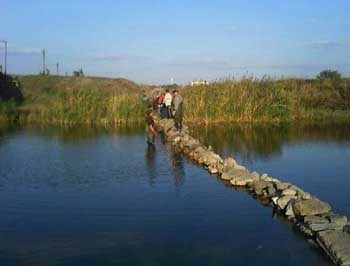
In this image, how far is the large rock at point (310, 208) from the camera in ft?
32.8

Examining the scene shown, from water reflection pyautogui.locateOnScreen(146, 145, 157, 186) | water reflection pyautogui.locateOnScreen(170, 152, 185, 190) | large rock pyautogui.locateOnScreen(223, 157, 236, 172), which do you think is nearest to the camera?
water reflection pyautogui.locateOnScreen(170, 152, 185, 190)

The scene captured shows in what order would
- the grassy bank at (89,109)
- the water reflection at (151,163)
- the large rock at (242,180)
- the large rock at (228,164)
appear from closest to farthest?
the large rock at (242,180), the water reflection at (151,163), the large rock at (228,164), the grassy bank at (89,109)

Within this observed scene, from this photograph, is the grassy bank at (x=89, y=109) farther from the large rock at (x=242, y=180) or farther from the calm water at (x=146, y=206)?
the large rock at (x=242, y=180)

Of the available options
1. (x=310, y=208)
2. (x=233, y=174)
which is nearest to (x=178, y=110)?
(x=233, y=174)

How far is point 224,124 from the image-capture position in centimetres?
3066

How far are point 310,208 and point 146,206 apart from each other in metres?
3.21

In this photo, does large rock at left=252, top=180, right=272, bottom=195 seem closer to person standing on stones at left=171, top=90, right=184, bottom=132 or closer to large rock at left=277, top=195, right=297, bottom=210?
large rock at left=277, top=195, right=297, bottom=210

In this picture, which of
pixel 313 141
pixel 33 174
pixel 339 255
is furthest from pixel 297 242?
pixel 313 141

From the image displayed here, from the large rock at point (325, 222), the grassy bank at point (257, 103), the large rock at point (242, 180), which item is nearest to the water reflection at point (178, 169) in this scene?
the large rock at point (242, 180)

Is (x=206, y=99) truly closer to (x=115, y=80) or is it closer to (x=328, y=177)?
(x=328, y=177)

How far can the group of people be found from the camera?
20906 mm

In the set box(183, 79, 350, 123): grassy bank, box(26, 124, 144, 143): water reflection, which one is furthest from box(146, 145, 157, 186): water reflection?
box(183, 79, 350, 123): grassy bank

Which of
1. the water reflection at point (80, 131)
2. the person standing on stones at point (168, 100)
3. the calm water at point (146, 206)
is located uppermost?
the person standing on stones at point (168, 100)

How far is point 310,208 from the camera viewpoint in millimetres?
10055
